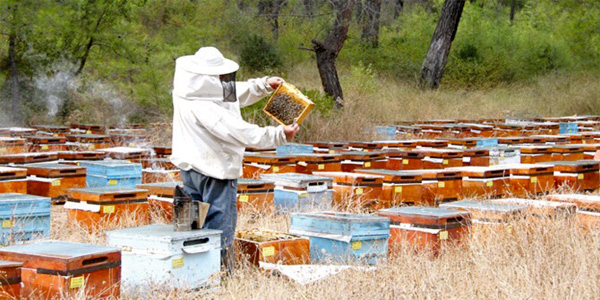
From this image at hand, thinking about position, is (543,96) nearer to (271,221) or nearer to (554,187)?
(554,187)

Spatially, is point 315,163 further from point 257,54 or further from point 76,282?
point 257,54

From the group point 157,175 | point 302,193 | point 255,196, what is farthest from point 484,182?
point 157,175

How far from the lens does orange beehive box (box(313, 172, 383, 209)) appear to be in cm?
846

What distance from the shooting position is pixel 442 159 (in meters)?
10.7

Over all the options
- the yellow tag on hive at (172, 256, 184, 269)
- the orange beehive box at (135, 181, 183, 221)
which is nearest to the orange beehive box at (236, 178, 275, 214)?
the orange beehive box at (135, 181, 183, 221)

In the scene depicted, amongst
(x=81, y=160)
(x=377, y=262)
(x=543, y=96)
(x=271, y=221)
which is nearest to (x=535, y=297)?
(x=377, y=262)

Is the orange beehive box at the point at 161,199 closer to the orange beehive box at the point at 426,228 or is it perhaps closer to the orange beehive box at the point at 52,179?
the orange beehive box at the point at 52,179

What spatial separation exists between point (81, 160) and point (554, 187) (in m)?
5.68

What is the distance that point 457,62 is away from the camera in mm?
29203

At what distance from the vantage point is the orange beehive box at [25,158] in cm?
906

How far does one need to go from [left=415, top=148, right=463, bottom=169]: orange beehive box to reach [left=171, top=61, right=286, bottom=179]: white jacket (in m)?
5.59

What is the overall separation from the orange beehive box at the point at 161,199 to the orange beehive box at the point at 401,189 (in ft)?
7.70

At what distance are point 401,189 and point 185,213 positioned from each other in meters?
3.96

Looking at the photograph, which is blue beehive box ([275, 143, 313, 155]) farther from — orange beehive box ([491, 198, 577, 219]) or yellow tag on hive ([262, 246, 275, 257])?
yellow tag on hive ([262, 246, 275, 257])
